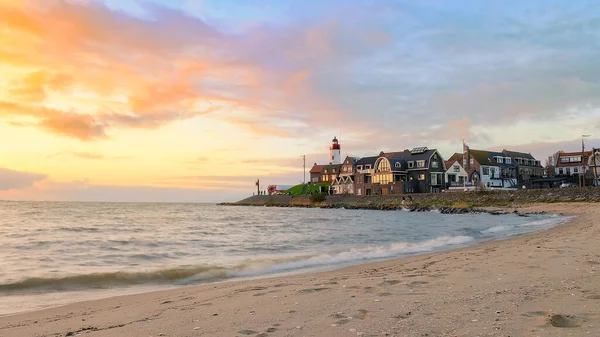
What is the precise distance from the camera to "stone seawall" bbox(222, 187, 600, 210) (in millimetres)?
52616

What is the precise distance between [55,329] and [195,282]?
16.7ft

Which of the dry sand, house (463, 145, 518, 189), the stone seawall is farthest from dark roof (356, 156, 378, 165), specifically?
the dry sand

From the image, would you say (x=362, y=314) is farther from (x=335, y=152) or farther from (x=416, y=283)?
(x=335, y=152)

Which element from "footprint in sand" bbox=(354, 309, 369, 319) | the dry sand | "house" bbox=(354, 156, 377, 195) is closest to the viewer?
the dry sand

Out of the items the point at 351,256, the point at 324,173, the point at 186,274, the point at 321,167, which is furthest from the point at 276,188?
the point at 186,274

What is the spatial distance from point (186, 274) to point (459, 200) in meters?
61.7

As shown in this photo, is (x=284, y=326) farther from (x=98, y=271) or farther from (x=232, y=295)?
(x=98, y=271)

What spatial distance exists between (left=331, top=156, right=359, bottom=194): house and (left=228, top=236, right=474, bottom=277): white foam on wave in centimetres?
7743

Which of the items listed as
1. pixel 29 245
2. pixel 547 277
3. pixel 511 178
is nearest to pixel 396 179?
pixel 511 178

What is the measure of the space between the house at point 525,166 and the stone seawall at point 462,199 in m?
31.0

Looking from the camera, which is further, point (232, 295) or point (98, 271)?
point (98, 271)

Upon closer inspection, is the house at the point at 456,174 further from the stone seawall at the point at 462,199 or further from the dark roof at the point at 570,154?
the dark roof at the point at 570,154

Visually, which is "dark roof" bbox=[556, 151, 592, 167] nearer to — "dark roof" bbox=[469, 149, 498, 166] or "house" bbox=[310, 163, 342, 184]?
"dark roof" bbox=[469, 149, 498, 166]

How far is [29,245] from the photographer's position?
713 inches
